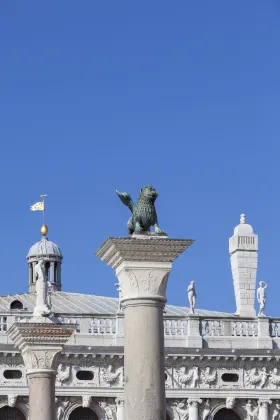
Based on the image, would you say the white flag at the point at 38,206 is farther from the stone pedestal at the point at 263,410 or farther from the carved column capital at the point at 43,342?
the carved column capital at the point at 43,342

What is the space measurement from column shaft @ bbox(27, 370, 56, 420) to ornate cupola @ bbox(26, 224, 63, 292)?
156 feet

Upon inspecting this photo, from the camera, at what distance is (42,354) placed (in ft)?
149

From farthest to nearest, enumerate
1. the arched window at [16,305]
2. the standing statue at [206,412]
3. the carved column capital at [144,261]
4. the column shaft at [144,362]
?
the arched window at [16,305]
the standing statue at [206,412]
the carved column capital at [144,261]
the column shaft at [144,362]

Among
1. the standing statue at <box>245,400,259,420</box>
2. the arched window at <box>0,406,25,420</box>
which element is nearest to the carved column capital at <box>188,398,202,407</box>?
the standing statue at <box>245,400,259,420</box>

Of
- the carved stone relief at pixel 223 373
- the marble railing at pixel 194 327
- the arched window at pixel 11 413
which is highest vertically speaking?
the marble railing at pixel 194 327

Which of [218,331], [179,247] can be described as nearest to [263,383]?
[218,331]

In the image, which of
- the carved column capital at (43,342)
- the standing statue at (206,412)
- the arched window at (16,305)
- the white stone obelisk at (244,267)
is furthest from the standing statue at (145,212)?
the arched window at (16,305)

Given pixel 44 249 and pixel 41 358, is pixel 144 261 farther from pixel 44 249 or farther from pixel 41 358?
pixel 44 249

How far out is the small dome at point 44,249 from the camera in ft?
309

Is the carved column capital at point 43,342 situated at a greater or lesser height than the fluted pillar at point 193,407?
lesser

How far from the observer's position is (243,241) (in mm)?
84000

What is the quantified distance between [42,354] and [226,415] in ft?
122

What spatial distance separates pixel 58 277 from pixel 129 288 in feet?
197

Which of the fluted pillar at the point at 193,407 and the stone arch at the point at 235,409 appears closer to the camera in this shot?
the fluted pillar at the point at 193,407
